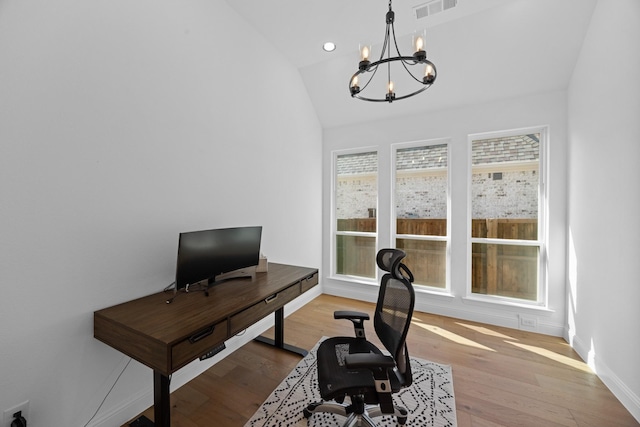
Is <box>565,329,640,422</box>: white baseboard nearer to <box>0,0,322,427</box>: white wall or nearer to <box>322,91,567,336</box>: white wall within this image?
<box>322,91,567,336</box>: white wall

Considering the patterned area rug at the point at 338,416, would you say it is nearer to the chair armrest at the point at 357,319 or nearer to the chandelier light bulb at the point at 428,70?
the chair armrest at the point at 357,319

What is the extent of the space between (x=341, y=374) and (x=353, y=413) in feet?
1.10

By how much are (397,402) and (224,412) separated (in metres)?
1.26

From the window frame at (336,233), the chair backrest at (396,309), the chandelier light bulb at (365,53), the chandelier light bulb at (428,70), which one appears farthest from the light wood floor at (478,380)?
the chandelier light bulb at (365,53)

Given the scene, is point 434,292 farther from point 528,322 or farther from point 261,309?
point 261,309

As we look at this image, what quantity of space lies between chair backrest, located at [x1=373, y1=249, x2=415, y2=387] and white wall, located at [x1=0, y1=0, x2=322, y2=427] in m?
1.60

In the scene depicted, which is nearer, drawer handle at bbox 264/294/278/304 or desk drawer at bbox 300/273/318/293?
drawer handle at bbox 264/294/278/304

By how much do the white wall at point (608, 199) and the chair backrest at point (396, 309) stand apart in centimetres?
167

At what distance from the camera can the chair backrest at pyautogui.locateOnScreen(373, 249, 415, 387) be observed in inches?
56.7

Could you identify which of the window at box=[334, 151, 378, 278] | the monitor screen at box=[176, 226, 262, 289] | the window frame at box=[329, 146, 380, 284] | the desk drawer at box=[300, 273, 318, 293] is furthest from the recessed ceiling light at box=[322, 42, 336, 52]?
the desk drawer at box=[300, 273, 318, 293]

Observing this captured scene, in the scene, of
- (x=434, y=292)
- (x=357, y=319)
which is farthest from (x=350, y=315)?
(x=434, y=292)

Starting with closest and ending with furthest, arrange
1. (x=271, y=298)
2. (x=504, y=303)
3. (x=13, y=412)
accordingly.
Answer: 1. (x=13, y=412)
2. (x=271, y=298)
3. (x=504, y=303)

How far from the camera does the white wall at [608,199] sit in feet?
5.81

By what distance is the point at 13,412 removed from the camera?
4.16ft
